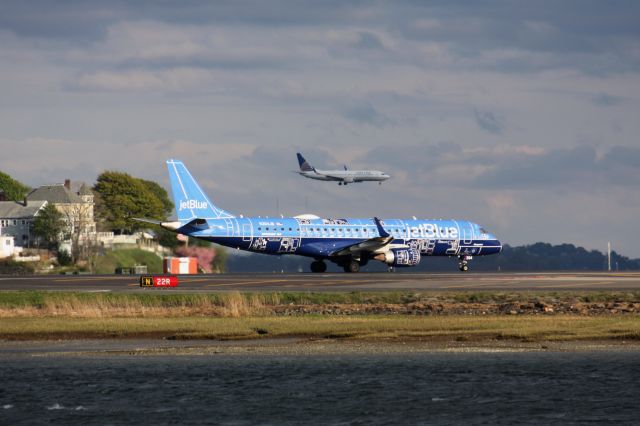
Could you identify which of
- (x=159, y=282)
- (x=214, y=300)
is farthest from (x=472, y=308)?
(x=159, y=282)

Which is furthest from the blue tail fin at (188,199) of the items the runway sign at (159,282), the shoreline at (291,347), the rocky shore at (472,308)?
the shoreline at (291,347)

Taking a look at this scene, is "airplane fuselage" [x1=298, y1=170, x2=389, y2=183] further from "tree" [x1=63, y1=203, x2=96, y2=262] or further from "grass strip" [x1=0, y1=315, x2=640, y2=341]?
"grass strip" [x1=0, y1=315, x2=640, y2=341]

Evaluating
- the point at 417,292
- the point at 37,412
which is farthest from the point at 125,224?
the point at 37,412

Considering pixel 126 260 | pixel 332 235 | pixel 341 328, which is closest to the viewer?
pixel 341 328

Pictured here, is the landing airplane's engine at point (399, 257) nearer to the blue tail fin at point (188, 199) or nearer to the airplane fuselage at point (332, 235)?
the airplane fuselage at point (332, 235)

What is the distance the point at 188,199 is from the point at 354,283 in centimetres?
2266

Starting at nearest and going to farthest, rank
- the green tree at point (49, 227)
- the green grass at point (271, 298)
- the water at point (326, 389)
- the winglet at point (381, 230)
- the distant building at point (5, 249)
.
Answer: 1. the water at point (326, 389)
2. the green grass at point (271, 298)
3. the winglet at point (381, 230)
4. the distant building at point (5, 249)
5. the green tree at point (49, 227)

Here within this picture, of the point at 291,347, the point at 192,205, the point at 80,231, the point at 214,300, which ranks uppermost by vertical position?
the point at 80,231

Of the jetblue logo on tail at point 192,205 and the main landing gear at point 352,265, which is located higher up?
the jetblue logo on tail at point 192,205

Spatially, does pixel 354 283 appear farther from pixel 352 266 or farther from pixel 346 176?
pixel 346 176

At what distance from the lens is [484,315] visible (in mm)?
62344

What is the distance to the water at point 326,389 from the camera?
3634 centimetres

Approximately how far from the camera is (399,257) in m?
103

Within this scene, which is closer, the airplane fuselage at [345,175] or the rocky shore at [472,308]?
the rocky shore at [472,308]
